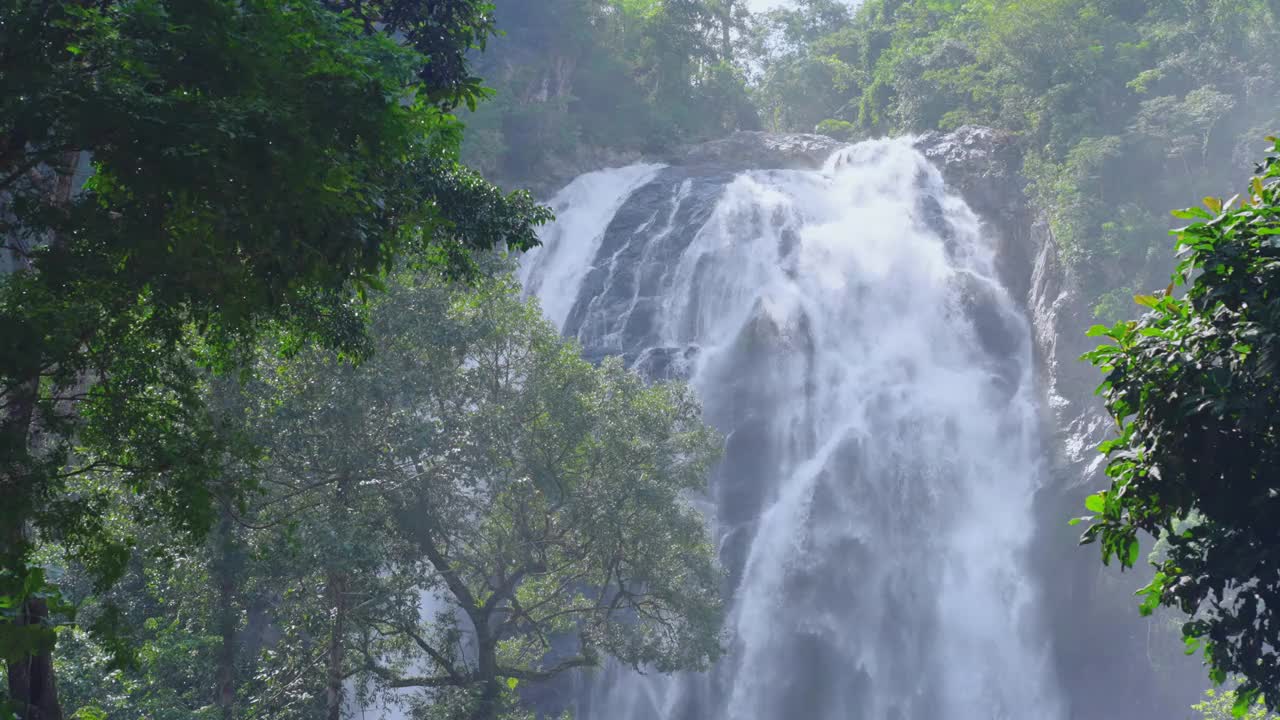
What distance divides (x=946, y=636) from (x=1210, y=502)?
2146cm

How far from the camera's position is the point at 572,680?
2528 centimetres

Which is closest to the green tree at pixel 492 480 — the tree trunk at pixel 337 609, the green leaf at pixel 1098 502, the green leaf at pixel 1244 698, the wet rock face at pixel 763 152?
the tree trunk at pixel 337 609

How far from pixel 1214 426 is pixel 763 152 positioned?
121ft

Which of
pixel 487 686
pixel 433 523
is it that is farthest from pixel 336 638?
pixel 487 686

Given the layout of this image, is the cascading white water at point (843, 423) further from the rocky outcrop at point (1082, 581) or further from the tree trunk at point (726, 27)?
the tree trunk at point (726, 27)

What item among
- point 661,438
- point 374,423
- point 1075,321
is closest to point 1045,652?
point 1075,321

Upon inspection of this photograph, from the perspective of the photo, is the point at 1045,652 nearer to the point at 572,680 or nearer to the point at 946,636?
the point at 946,636

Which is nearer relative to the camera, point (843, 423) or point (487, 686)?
point (487, 686)

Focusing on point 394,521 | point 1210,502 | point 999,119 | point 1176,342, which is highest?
point 999,119

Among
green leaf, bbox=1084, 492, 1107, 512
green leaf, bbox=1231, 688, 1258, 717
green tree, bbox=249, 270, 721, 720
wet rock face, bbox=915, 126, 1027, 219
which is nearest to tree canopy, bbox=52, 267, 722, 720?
green tree, bbox=249, 270, 721, 720

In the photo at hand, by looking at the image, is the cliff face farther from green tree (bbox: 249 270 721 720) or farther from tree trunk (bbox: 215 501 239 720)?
tree trunk (bbox: 215 501 239 720)

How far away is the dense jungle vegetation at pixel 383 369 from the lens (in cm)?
573

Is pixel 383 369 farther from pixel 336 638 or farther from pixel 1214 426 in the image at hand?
pixel 1214 426

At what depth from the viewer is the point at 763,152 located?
4166 centimetres
